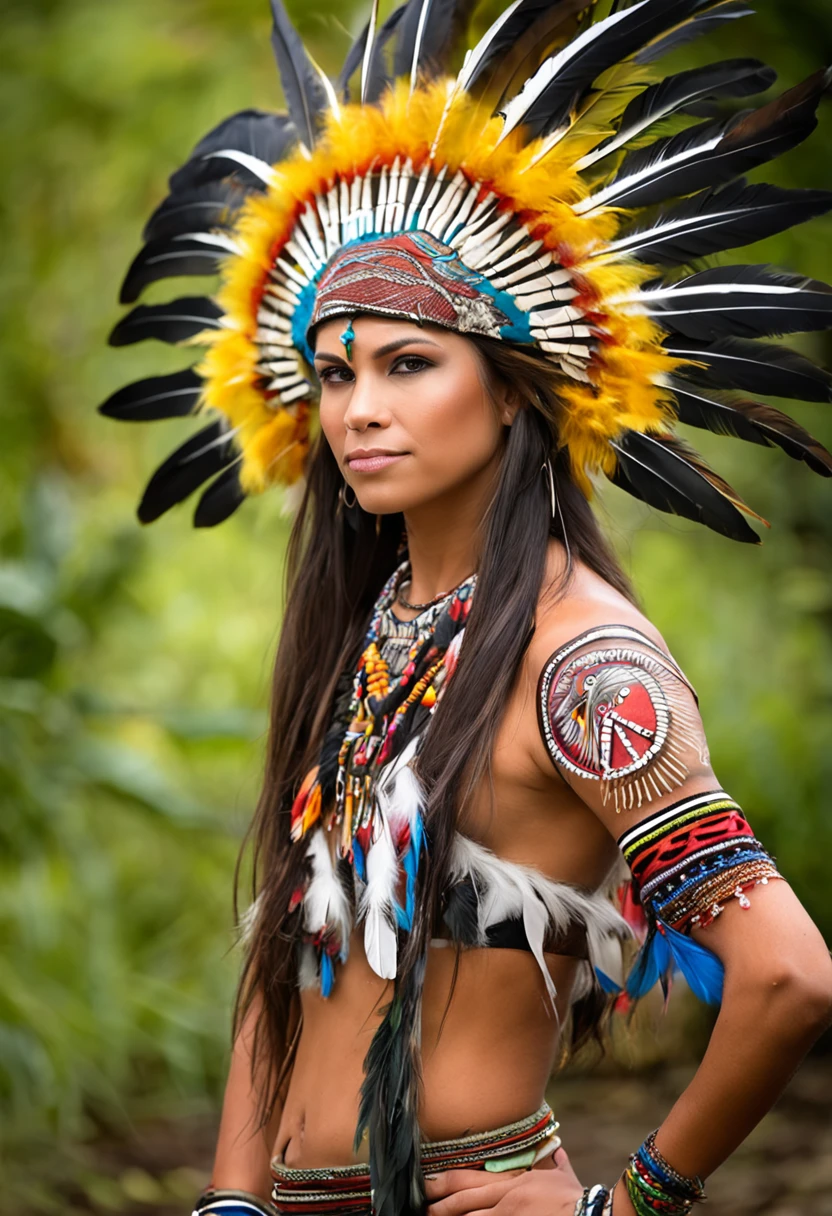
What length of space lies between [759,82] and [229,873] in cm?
438

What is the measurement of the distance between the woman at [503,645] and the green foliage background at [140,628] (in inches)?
53.7

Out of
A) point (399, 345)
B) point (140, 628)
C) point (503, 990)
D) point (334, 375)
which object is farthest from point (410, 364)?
point (140, 628)

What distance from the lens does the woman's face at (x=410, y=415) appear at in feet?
6.26

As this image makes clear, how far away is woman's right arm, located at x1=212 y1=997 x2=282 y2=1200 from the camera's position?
2.10 m

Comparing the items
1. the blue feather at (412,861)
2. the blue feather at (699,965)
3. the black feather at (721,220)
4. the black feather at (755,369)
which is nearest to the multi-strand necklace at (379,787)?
the blue feather at (412,861)

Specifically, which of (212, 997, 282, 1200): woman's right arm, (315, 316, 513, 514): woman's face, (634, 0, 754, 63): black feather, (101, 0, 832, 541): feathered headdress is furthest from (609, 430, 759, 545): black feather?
(212, 997, 282, 1200): woman's right arm

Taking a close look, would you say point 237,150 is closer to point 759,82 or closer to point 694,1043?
point 759,82

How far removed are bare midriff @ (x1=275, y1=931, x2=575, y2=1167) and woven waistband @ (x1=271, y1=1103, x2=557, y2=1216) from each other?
0.04 feet

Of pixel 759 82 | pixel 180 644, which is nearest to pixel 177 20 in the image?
pixel 180 644

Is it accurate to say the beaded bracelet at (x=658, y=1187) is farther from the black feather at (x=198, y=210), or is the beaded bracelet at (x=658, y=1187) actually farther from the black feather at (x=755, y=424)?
the black feather at (x=198, y=210)

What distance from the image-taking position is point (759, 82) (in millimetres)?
1917

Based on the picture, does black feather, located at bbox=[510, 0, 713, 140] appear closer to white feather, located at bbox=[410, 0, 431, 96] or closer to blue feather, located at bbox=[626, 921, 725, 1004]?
white feather, located at bbox=[410, 0, 431, 96]

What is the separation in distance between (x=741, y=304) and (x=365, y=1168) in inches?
55.3

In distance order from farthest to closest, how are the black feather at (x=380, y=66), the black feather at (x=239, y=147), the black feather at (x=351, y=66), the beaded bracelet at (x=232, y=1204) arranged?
1. the black feather at (x=239, y=147)
2. the black feather at (x=351, y=66)
3. the black feather at (x=380, y=66)
4. the beaded bracelet at (x=232, y=1204)
